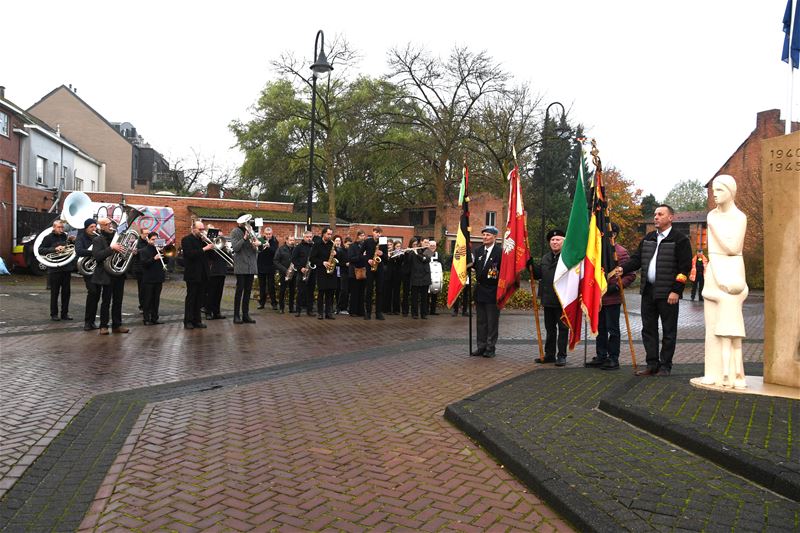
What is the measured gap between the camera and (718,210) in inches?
285

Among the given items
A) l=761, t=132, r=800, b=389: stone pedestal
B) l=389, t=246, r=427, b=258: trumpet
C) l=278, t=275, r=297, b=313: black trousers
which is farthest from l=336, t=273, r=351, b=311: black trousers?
l=761, t=132, r=800, b=389: stone pedestal

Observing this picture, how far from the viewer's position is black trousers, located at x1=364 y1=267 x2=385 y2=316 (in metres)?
15.2

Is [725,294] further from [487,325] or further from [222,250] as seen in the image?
[222,250]

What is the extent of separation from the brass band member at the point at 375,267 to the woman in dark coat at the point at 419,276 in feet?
2.27

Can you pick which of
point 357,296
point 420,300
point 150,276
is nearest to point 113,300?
point 150,276

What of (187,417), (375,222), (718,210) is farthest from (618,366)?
(375,222)

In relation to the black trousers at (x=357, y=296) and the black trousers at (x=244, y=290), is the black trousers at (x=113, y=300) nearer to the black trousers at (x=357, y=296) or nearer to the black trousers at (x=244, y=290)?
the black trousers at (x=244, y=290)

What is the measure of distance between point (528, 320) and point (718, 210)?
9.81 meters

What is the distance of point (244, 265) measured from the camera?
13.5 metres

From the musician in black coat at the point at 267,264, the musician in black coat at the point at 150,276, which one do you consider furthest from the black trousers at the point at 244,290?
the musician in black coat at the point at 267,264

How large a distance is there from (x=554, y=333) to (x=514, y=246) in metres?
1.48

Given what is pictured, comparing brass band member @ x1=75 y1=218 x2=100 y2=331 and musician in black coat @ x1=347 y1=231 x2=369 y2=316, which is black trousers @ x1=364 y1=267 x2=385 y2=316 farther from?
brass band member @ x1=75 y1=218 x2=100 y2=331

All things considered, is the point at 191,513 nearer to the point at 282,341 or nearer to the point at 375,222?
the point at 282,341

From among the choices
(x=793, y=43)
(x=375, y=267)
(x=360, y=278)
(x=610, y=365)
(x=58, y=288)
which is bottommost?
(x=610, y=365)
